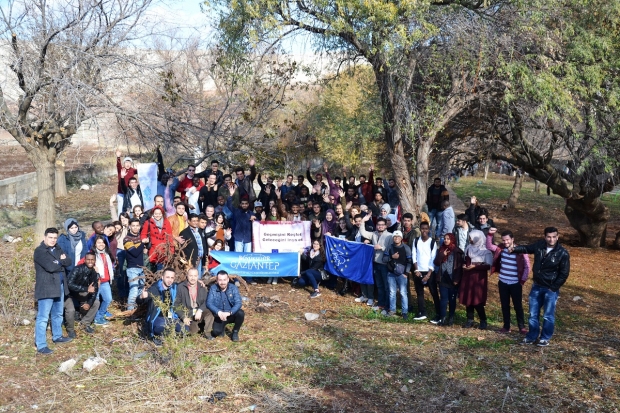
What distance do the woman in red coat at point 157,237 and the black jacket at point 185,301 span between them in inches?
51.6

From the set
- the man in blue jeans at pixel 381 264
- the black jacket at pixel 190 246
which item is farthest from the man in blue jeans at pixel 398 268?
the black jacket at pixel 190 246

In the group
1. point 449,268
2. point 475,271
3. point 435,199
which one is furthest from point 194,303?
point 435,199

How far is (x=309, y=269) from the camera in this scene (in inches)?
492

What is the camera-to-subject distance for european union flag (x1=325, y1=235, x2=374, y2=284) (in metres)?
12.0

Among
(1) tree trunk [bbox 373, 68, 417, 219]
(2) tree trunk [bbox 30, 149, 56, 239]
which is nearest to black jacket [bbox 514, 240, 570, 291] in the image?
(1) tree trunk [bbox 373, 68, 417, 219]

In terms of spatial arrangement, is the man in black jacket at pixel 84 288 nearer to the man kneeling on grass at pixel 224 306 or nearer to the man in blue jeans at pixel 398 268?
the man kneeling on grass at pixel 224 306

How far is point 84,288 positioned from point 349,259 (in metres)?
5.01

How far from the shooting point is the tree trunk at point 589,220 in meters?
18.9

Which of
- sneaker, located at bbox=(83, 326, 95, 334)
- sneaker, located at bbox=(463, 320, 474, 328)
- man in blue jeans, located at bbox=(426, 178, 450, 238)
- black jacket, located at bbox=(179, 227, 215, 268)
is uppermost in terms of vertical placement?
man in blue jeans, located at bbox=(426, 178, 450, 238)

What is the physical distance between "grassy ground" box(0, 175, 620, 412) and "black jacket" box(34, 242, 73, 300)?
82 cm

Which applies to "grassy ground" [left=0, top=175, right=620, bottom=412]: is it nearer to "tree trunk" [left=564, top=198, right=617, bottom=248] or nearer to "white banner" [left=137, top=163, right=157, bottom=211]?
"white banner" [left=137, top=163, right=157, bottom=211]

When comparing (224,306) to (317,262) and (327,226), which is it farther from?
(327,226)

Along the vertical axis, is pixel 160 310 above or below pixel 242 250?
below

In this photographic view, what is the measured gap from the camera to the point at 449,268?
10.4 metres
